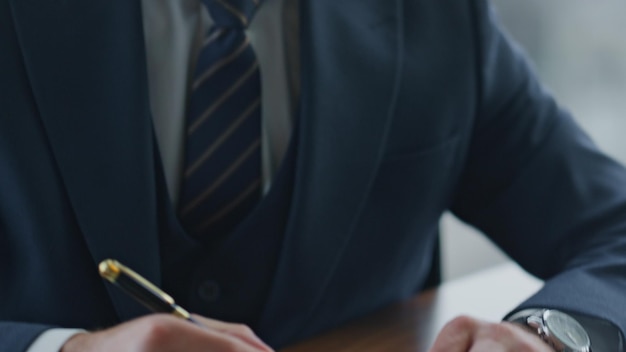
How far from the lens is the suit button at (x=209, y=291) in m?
0.96

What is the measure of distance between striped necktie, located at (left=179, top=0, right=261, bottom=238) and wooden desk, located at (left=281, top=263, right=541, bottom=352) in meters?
0.18

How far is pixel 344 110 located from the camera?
997 mm

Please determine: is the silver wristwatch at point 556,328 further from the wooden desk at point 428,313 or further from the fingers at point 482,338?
the wooden desk at point 428,313

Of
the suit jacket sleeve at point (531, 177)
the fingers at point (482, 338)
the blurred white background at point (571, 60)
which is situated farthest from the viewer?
the blurred white background at point (571, 60)

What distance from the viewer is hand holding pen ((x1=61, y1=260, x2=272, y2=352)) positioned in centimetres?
69

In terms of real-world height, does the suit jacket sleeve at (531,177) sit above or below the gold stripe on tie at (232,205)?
below

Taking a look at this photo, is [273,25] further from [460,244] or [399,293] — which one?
[460,244]

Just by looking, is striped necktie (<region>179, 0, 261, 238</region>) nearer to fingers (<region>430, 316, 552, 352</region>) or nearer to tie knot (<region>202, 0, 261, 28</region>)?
tie knot (<region>202, 0, 261, 28</region>)

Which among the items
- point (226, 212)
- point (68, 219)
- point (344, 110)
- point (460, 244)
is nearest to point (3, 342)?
point (68, 219)

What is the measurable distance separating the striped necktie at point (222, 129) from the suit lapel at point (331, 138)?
0.06 meters

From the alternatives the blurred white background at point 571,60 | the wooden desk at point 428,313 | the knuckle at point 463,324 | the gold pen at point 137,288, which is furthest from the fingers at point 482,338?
the blurred white background at point 571,60

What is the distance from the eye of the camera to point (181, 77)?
96 centimetres

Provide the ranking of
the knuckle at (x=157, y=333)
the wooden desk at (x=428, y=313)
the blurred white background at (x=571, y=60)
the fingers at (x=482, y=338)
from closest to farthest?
the knuckle at (x=157, y=333), the fingers at (x=482, y=338), the wooden desk at (x=428, y=313), the blurred white background at (x=571, y=60)

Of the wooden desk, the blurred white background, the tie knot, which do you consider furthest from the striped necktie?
the blurred white background
